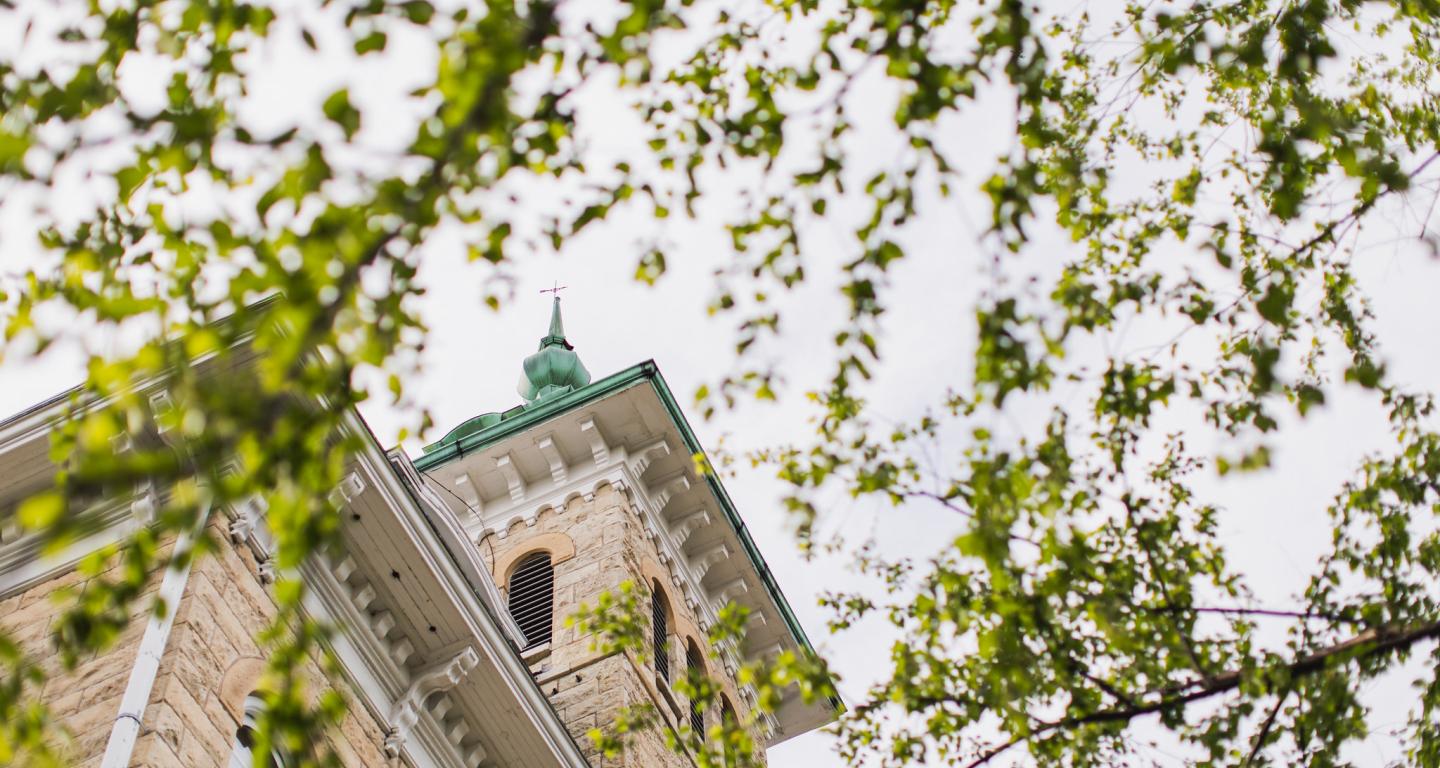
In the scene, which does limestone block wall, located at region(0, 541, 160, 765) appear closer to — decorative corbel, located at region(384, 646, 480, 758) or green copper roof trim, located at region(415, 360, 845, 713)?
decorative corbel, located at region(384, 646, 480, 758)

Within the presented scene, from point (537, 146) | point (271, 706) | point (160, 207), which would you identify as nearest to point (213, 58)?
point (160, 207)

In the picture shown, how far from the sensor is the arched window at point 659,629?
20.9 m

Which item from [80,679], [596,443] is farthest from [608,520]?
[80,679]

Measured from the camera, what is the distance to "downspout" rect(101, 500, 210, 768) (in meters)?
8.50

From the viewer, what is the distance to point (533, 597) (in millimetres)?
21328

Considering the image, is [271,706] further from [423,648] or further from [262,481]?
[423,648]

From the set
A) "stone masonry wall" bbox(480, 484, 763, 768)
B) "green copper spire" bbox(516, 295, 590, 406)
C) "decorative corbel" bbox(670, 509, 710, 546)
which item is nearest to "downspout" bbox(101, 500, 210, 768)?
"stone masonry wall" bbox(480, 484, 763, 768)

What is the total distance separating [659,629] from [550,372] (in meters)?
9.47

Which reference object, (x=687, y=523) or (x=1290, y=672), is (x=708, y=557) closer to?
(x=687, y=523)

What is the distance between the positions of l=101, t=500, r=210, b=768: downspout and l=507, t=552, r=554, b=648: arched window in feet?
35.0

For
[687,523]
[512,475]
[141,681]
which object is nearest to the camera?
[141,681]

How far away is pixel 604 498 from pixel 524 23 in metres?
17.2

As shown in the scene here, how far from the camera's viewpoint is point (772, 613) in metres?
25.2

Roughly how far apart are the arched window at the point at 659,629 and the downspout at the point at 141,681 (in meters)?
11.3
